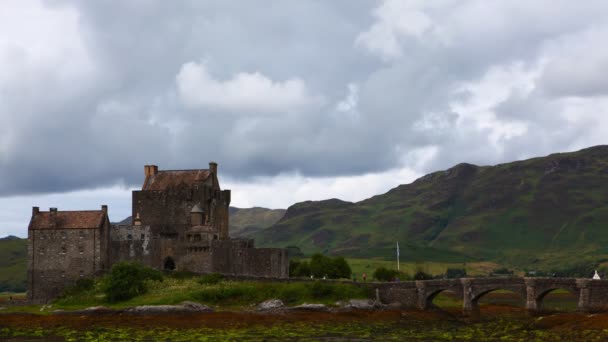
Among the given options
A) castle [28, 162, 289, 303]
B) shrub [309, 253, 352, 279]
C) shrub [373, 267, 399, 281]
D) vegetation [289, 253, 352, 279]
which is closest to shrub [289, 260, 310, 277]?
vegetation [289, 253, 352, 279]

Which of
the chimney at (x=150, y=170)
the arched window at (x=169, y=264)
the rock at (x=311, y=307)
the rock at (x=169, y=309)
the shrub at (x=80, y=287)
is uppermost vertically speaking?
the chimney at (x=150, y=170)

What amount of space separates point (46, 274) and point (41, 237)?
4844 millimetres

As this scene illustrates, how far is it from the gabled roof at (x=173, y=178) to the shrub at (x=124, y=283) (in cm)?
1873

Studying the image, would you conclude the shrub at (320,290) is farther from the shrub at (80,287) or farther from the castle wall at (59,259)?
the castle wall at (59,259)

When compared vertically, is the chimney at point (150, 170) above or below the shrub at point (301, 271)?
above

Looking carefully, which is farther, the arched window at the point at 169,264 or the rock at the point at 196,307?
the arched window at the point at 169,264

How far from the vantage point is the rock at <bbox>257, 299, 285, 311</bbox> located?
9516 cm

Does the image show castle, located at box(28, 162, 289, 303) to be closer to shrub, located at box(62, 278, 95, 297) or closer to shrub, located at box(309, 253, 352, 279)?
shrub, located at box(62, 278, 95, 297)

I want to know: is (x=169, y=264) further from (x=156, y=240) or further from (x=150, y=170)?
(x=150, y=170)

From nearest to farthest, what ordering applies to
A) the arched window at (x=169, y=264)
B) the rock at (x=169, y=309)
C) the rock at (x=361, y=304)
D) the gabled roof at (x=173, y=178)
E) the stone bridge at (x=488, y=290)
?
the stone bridge at (x=488, y=290) < the rock at (x=169, y=309) < the rock at (x=361, y=304) < the arched window at (x=169, y=264) < the gabled roof at (x=173, y=178)

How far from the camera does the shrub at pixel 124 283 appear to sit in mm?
99188

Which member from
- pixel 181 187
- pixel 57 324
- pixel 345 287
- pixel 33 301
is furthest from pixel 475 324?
pixel 33 301

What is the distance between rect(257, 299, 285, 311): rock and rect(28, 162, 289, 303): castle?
12.9 m

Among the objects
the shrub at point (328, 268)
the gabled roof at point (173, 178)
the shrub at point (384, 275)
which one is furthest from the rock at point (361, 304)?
the gabled roof at point (173, 178)
